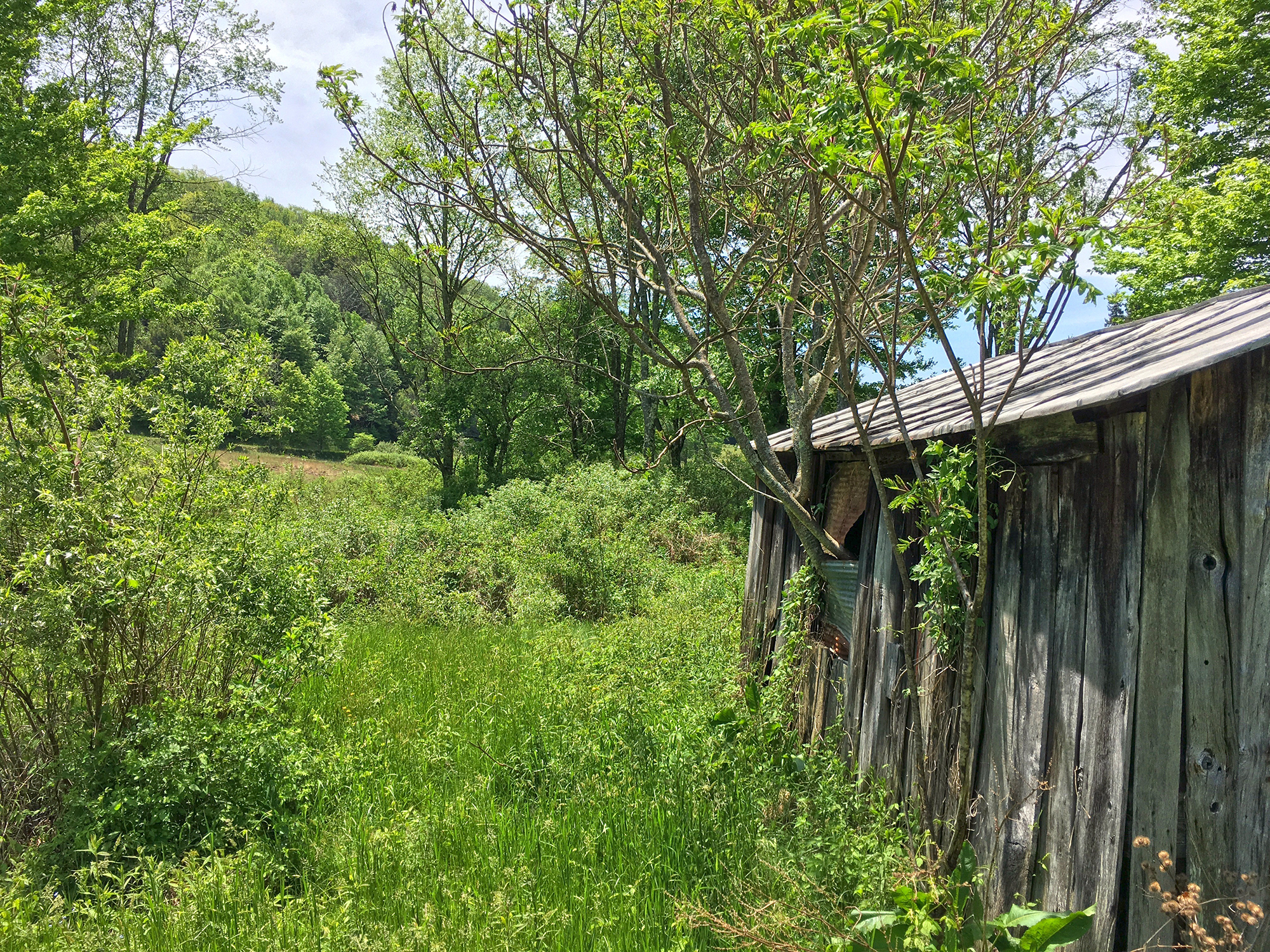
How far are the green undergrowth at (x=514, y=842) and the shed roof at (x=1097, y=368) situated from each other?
2015 millimetres

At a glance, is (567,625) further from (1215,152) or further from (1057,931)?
(1215,152)

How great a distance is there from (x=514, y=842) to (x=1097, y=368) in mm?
3688

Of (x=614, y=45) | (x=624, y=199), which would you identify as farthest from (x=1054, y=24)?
(x=614, y=45)

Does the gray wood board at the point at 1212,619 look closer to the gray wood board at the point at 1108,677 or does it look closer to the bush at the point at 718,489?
the gray wood board at the point at 1108,677

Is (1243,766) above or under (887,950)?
above

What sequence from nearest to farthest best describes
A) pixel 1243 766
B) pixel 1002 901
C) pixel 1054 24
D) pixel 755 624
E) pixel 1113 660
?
pixel 1243 766, pixel 1113 660, pixel 1002 901, pixel 1054 24, pixel 755 624

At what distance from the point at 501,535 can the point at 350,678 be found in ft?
25.7

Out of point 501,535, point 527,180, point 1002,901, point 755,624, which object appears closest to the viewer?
point 1002,901

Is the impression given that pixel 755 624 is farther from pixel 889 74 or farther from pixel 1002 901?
pixel 889 74

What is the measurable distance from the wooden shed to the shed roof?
0.02 m

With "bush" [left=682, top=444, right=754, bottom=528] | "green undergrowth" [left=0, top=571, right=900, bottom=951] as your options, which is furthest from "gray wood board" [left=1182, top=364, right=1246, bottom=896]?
"bush" [left=682, top=444, right=754, bottom=528]

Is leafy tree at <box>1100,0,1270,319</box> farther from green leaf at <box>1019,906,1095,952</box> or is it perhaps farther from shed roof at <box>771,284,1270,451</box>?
green leaf at <box>1019,906,1095,952</box>

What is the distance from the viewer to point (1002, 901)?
2.94 metres

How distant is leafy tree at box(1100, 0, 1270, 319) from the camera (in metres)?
13.8
